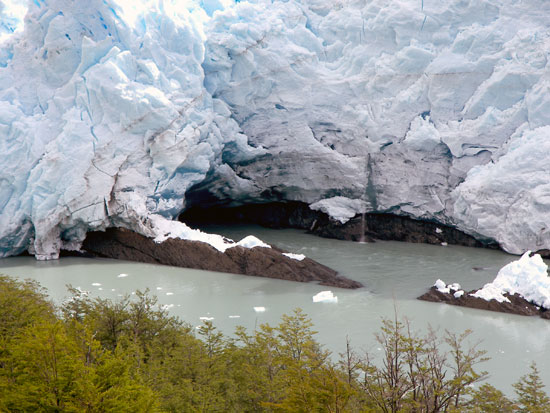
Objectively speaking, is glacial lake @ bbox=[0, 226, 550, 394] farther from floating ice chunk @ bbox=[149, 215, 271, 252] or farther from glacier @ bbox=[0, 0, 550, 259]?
glacier @ bbox=[0, 0, 550, 259]

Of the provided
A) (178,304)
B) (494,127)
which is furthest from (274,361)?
(494,127)

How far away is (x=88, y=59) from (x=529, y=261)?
11236 millimetres

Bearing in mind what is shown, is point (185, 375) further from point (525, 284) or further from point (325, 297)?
point (525, 284)

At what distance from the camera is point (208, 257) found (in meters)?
13.0

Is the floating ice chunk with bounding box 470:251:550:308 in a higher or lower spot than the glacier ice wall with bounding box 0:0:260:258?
lower

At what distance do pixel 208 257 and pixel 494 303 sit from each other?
6.55 meters

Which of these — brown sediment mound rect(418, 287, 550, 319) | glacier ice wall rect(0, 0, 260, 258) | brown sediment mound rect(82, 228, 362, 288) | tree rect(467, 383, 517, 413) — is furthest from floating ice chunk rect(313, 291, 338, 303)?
tree rect(467, 383, 517, 413)

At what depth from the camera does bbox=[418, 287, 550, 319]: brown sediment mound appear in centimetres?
990

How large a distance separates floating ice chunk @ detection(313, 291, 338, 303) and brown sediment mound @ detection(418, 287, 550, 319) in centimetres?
178

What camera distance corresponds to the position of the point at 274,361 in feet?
16.6

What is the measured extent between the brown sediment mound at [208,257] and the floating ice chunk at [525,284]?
280cm

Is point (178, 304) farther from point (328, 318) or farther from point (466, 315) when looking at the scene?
point (466, 315)

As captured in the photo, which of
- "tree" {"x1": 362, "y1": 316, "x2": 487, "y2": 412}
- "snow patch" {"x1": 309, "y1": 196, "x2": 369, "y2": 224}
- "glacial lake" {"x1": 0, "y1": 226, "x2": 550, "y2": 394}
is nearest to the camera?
"tree" {"x1": 362, "y1": 316, "x2": 487, "y2": 412}

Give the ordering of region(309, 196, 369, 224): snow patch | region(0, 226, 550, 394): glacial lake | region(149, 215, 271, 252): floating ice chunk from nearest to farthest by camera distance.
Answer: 1. region(0, 226, 550, 394): glacial lake
2. region(149, 215, 271, 252): floating ice chunk
3. region(309, 196, 369, 224): snow patch
